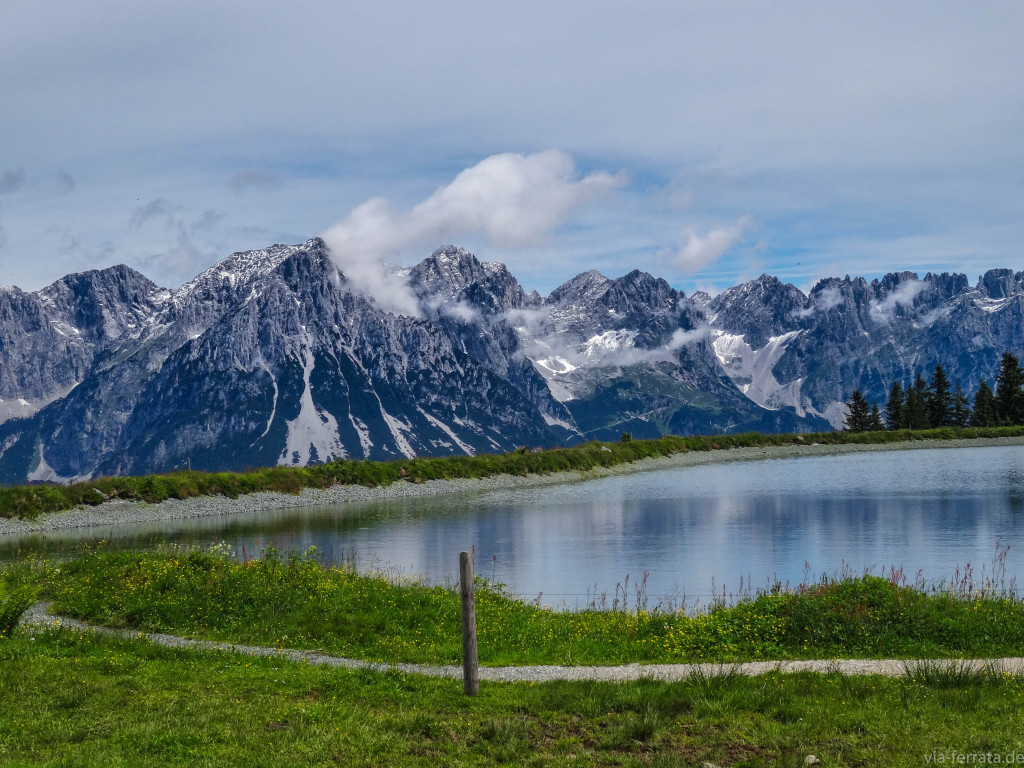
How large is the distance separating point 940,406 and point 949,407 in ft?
5.71

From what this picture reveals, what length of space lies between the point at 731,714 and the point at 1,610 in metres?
19.0

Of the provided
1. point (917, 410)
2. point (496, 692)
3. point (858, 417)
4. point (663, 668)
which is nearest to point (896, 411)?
point (917, 410)

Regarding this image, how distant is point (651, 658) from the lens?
22844 millimetres

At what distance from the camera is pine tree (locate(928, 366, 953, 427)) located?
18788cm

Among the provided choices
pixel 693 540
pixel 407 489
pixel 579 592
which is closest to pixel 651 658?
pixel 579 592

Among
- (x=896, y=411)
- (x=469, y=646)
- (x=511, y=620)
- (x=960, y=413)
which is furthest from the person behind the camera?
(x=896, y=411)

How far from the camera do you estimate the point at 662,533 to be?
2453 inches

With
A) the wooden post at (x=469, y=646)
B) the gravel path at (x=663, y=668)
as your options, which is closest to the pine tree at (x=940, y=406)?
the gravel path at (x=663, y=668)

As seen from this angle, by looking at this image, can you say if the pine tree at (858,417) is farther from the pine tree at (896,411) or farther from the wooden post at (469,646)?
the wooden post at (469,646)

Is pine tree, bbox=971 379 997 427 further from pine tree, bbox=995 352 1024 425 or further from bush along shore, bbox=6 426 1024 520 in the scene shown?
bush along shore, bbox=6 426 1024 520

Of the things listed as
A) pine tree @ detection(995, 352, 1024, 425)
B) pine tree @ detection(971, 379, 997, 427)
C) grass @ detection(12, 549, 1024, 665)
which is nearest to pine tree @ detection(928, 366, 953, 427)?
pine tree @ detection(971, 379, 997, 427)

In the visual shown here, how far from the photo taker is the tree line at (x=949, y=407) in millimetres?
180000

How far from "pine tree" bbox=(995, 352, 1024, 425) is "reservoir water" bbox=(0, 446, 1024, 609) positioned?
7847 centimetres

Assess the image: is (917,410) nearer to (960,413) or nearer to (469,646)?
(960,413)
